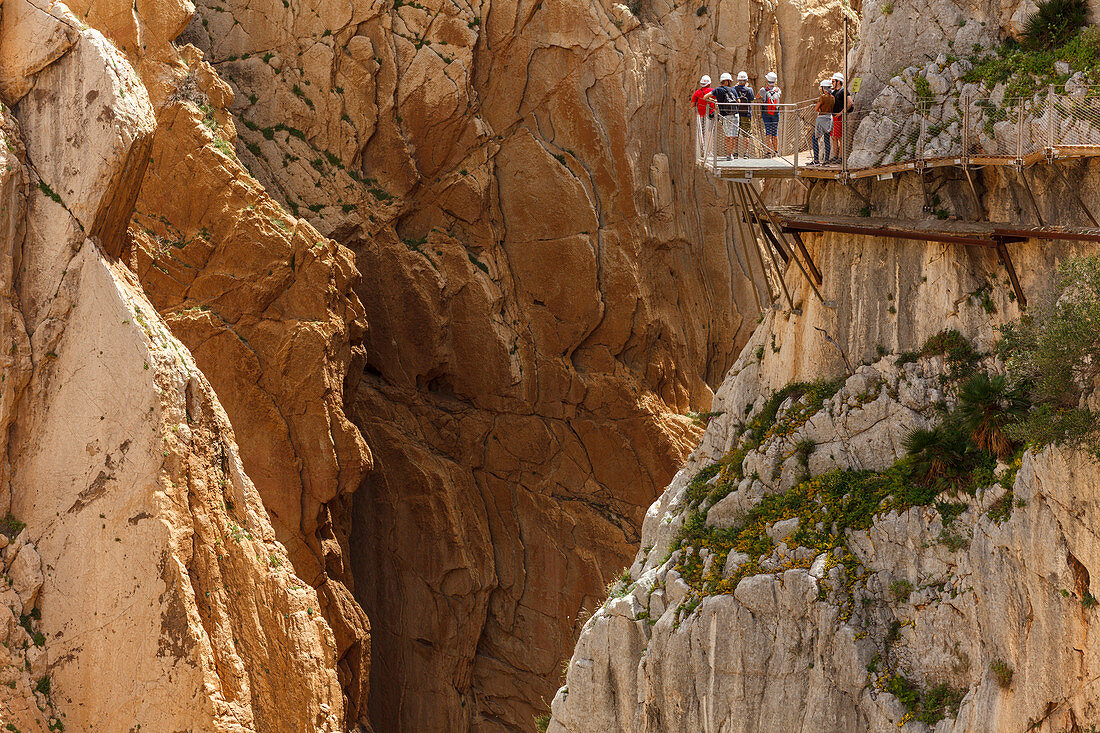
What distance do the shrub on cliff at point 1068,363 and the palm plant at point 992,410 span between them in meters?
0.75

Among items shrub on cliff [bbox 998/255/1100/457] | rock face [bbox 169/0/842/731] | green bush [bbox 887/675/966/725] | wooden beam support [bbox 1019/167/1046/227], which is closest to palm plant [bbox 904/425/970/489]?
shrub on cliff [bbox 998/255/1100/457]

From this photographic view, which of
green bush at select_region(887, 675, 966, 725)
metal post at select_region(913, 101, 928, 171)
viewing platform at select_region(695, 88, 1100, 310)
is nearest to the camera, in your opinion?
green bush at select_region(887, 675, 966, 725)

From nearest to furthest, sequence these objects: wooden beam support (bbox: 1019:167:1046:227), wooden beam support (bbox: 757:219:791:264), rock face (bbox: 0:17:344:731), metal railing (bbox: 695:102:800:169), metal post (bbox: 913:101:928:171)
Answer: wooden beam support (bbox: 1019:167:1046:227)
metal post (bbox: 913:101:928:171)
rock face (bbox: 0:17:344:731)
metal railing (bbox: 695:102:800:169)
wooden beam support (bbox: 757:219:791:264)

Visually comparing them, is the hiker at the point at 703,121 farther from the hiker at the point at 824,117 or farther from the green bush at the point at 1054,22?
the green bush at the point at 1054,22

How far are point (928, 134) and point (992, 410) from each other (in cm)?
527

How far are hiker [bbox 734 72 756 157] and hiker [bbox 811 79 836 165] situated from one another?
1510 mm

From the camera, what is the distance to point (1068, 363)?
50.9ft

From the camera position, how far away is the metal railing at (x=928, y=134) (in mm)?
17547

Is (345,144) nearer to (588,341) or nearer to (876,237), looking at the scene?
(588,341)

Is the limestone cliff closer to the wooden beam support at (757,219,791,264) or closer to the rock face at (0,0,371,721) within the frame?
the rock face at (0,0,371,721)

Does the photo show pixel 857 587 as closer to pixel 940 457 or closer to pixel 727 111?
pixel 940 457

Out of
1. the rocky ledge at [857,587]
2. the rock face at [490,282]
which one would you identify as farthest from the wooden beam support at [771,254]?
the rock face at [490,282]

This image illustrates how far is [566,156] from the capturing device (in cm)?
3656

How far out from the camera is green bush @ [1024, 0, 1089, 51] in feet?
62.0
